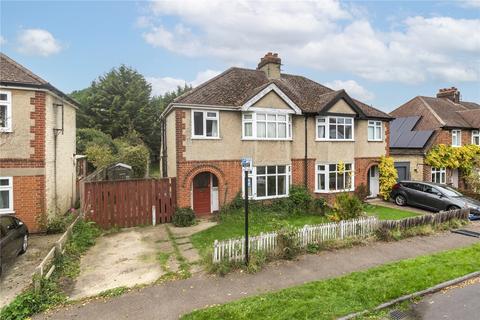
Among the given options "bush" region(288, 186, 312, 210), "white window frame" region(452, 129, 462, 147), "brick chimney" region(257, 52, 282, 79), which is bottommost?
"bush" region(288, 186, 312, 210)

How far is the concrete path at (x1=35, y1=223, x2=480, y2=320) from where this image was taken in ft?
20.8

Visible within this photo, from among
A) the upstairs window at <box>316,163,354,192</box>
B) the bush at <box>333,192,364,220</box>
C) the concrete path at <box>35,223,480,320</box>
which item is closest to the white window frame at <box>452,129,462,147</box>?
the upstairs window at <box>316,163,354,192</box>

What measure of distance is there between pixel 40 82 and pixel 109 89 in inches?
1393

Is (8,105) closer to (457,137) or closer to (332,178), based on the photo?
(332,178)

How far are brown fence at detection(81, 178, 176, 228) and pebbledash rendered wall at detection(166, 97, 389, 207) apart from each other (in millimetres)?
779

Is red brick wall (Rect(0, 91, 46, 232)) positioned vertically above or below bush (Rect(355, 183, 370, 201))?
above

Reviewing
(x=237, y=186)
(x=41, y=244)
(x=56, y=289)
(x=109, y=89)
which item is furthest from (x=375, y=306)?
(x=109, y=89)

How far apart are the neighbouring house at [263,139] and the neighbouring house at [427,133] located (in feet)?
13.1

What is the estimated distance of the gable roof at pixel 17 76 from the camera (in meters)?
11.2

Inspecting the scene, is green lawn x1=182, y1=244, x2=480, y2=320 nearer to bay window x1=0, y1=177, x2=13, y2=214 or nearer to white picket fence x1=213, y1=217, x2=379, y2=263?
white picket fence x1=213, y1=217, x2=379, y2=263

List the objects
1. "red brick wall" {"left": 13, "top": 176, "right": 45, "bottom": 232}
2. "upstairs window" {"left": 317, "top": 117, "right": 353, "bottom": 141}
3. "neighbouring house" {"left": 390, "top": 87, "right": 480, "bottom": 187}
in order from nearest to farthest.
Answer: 1. "red brick wall" {"left": 13, "top": 176, "right": 45, "bottom": 232}
2. "upstairs window" {"left": 317, "top": 117, "right": 353, "bottom": 141}
3. "neighbouring house" {"left": 390, "top": 87, "right": 480, "bottom": 187}

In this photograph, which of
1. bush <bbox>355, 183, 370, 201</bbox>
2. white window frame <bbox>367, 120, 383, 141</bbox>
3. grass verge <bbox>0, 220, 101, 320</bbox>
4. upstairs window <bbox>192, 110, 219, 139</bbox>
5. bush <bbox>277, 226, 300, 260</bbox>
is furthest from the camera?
white window frame <bbox>367, 120, 383, 141</bbox>

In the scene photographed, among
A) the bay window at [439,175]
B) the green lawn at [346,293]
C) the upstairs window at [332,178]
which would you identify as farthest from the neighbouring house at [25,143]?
the bay window at [439,175]

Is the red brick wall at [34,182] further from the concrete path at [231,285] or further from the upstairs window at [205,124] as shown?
the concrete path at [231,285]
